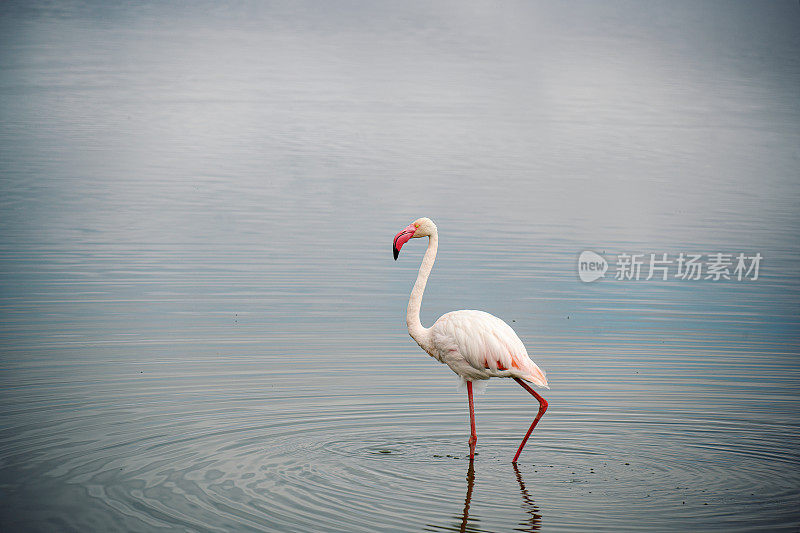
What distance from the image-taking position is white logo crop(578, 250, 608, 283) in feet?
48.1

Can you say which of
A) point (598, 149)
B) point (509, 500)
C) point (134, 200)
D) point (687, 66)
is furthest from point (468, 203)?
point (687, 66)

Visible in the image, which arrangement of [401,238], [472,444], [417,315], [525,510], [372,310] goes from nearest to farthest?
[525,510] < [472,444] < [401,238] < [417,315] < [372,310]

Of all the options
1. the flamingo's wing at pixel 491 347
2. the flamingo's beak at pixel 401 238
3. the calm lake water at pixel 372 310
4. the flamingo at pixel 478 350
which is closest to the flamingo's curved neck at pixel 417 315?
the flamingo at pixel 478 350

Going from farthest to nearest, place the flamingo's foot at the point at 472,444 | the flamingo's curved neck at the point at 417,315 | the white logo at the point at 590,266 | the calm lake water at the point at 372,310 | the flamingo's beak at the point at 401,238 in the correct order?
the white logo at the point at 590,266
the flamingo's curved neck at the point at 417,315
the flamingo's beak at the point at 401,238
the flamingo's foot at the point at 472,444
the calm lake water at the point at 372,310

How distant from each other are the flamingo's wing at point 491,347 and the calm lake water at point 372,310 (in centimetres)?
57

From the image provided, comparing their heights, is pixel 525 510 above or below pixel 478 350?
below

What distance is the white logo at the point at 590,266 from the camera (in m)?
14.7

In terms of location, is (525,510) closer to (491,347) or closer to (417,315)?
(491,347)

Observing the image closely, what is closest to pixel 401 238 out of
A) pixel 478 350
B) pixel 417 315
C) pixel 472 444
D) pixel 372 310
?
pixel 417 315

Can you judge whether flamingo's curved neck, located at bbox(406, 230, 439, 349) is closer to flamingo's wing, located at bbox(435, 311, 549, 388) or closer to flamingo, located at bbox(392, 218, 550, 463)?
flamingo, located at bbox(392, 218, 550, 463)

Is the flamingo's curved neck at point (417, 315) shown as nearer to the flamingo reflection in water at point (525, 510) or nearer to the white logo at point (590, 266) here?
the flamingo reflection in water at point (525, 510)

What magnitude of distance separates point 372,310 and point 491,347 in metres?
5.00

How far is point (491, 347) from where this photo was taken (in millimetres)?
7176

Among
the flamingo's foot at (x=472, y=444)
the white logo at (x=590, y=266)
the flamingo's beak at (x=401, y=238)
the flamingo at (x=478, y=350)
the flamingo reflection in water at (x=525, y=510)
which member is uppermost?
the white logo at (x=590, y=266)
